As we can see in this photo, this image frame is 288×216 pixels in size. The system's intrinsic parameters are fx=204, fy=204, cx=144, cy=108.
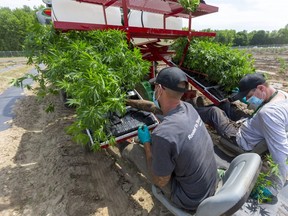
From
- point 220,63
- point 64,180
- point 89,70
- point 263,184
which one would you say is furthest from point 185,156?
point 220,63

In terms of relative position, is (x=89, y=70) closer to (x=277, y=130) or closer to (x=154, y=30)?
(x=154, y=30)

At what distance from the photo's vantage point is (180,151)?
1.71 meters

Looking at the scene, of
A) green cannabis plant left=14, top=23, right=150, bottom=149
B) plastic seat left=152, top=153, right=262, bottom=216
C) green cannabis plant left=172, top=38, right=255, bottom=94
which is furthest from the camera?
green cannabis plant left=172, top=38, right=255, bottom=94

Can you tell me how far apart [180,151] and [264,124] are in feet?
Result: 4.14

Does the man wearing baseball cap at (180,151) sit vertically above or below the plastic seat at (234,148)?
above

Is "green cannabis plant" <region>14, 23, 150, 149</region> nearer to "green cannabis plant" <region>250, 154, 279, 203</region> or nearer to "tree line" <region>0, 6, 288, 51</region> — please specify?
"green cannabis plant" <region>250, 154, 279, 203</region>

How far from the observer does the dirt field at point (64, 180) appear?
253 centimetres

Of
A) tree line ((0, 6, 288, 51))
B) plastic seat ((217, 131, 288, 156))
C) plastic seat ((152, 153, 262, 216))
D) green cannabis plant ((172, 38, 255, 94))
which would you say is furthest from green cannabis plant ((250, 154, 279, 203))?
tree line ((0, 6, 288, 51))

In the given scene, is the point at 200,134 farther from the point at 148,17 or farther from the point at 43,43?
the point at 148,17

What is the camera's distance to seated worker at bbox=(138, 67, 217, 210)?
1.70 m

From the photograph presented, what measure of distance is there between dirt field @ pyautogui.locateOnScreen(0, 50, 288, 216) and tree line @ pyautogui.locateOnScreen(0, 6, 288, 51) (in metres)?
38.2

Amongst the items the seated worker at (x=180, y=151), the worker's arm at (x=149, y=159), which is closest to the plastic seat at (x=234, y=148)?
the seated worker at (x=180, y=151)

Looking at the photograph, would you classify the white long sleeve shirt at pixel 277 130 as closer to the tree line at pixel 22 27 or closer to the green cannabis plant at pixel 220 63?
the green cannabis plant at pixel 220 63

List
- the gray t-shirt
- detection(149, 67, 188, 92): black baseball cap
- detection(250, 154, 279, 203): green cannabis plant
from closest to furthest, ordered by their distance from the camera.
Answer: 1. the gray t-shirt
2. detection(149, 67, 188, 92): black baseball cap
3. detection(250, 154, 279, 203): green cannabis plant
